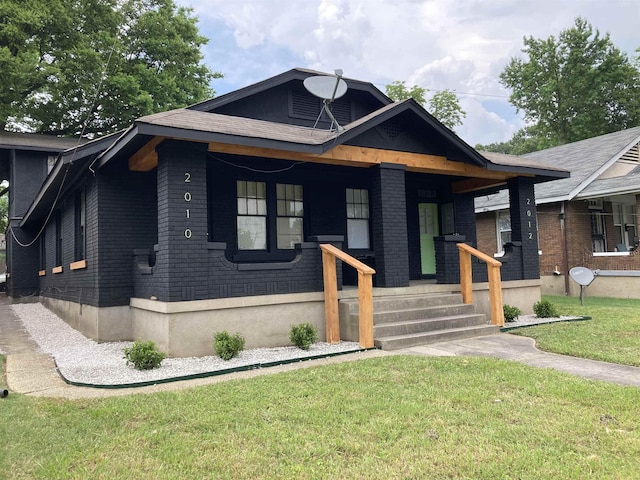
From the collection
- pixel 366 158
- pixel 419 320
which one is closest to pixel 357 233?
pixel 366 158

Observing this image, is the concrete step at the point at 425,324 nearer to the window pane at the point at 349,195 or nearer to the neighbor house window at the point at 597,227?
the window pane at the point at 349,195

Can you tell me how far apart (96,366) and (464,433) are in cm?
497

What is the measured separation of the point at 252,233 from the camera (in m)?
9.51

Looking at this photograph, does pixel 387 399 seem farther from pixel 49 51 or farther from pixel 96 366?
pixel 49 51

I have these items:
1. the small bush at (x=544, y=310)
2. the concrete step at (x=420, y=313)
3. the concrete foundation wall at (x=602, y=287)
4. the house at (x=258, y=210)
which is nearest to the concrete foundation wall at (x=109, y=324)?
the house at (x=258, y=210)

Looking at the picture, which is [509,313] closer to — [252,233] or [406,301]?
[406,301]

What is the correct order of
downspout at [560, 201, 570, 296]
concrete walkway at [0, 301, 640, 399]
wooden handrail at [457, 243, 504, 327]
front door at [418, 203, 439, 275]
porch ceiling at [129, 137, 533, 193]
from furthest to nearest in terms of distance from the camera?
downspout at [560, 201, 570, 296], front door at [418, 203, 439, 275], wooden handrail at [457, 243, 504, 327], porch ceiling at [129, 137, 533, 193], concrete walkway at [0, 301, 640, 399]

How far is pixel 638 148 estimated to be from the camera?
59.5ft

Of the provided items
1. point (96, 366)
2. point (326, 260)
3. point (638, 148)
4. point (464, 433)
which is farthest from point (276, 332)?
point (638, 148)

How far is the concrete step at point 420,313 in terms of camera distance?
24.7 feet

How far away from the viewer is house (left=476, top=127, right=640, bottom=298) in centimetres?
1435

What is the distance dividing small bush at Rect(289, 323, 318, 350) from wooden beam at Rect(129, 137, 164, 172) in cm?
347

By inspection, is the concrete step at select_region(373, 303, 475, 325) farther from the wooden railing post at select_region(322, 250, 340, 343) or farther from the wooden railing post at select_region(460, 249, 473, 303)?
Result: the wooden railing post at select_region(322, 250, 340, 343)

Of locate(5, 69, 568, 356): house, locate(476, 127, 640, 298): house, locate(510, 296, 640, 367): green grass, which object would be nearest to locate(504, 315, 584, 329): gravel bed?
locate(510, 296, 640, 367): green grass
